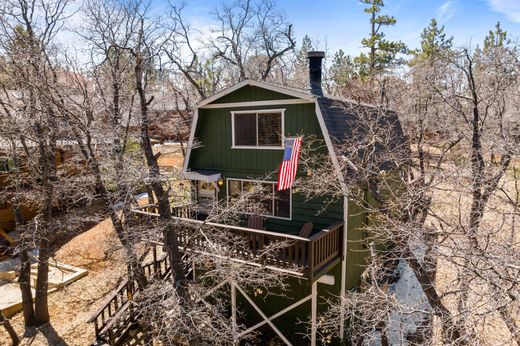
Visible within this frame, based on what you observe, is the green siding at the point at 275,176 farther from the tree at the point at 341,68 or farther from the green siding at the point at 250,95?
the tree at the point at 341,68

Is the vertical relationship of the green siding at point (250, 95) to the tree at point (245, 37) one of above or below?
below

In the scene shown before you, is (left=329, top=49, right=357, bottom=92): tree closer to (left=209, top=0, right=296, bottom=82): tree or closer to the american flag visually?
(left=209, top=0, right=296, bottom=82): tree

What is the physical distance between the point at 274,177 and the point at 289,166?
58.5 inches

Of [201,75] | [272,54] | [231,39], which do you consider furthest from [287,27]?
[201,75]

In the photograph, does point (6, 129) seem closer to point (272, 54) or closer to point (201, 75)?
point (201, 75)

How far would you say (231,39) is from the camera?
938 inches

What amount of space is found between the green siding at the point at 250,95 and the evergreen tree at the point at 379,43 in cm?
2093

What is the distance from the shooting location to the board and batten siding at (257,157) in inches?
Result: 352

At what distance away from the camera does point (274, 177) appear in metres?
9.72

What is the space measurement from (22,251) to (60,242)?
645cm

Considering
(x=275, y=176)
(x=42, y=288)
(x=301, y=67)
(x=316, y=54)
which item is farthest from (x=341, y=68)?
(x=42, y=288)

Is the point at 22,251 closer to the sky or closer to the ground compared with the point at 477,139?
closer to the ground

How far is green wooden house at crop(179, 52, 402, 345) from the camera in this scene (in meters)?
8.41

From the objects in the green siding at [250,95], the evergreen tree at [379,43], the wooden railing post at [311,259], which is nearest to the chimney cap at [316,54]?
the green siding at [250,95]
